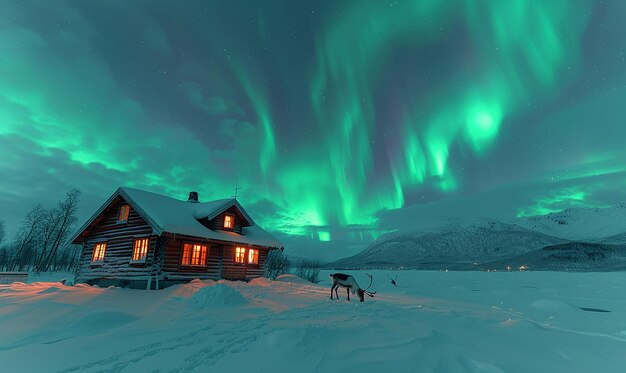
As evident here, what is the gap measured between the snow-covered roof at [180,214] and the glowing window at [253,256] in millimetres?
1097

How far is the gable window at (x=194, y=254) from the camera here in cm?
1908

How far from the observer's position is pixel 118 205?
20.8 m

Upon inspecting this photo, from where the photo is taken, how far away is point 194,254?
19.7 metres

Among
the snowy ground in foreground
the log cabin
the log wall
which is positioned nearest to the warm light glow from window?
the log cabin

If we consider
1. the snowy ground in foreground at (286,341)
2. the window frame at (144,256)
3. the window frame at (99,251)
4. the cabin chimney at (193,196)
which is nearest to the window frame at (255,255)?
the cabin chimney at (193,196)

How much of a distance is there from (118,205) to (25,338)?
53.1 feet

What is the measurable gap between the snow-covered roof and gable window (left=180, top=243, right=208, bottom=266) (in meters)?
1.36

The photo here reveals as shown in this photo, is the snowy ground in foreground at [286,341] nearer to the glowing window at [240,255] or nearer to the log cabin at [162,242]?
the log cabin at [162,242]

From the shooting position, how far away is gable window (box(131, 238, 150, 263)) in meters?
18.1

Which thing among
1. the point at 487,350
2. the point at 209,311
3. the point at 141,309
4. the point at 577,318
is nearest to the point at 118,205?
the point at 141,309

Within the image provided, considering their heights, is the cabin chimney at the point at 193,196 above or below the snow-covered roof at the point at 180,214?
above

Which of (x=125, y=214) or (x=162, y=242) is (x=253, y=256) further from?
(x=125, y=214)

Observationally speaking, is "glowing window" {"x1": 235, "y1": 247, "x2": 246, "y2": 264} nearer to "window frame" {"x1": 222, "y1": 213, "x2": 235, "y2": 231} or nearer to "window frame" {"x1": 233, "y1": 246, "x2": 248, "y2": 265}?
"window frame" {"x1": 233, "y1": 246, "x2": 248, "y2": 265}

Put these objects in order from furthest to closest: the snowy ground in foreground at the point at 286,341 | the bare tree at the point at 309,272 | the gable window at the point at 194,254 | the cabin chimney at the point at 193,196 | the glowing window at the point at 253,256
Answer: the bare tree at the point at 309,272
the cabin chimney at the point at 193,196
the glowing window at the point at 253,256
the gable window at the point at 194,254
the snowy ground in foreground at the point at 286,341
